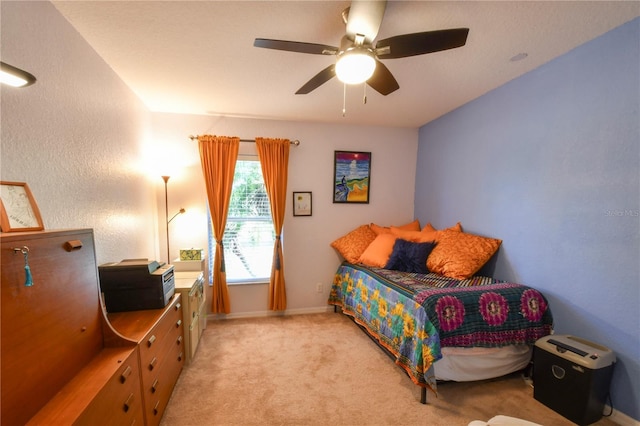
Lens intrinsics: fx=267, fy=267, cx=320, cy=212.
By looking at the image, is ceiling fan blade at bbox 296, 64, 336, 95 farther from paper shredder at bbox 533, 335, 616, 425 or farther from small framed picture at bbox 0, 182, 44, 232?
paper shredder at bbox 533, 335, 616, 425

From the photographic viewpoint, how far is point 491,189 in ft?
8.50

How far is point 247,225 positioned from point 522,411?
3.04 meters

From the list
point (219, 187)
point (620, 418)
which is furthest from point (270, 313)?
point (620, 418)

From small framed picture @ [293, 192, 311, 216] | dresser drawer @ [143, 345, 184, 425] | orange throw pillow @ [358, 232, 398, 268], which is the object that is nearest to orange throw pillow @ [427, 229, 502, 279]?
orange throw pillow @ [358, 232, 398, 268]

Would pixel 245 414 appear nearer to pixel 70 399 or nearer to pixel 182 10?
pixel 70 399

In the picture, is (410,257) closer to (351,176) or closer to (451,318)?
(451,318)

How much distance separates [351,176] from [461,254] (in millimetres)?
1653

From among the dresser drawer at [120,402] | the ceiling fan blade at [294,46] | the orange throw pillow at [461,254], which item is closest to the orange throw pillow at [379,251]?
the orange throw pillow at [461,254]

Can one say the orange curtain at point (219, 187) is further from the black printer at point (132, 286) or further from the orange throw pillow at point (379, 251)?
the orange throw pillow at point (379, 251)

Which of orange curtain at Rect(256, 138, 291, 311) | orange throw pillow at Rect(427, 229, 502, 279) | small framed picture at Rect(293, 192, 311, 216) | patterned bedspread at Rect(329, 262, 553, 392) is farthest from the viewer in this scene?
small framed picture at Rect(293, 192, 311, 216)

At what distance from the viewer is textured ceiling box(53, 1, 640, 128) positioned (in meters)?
1.46

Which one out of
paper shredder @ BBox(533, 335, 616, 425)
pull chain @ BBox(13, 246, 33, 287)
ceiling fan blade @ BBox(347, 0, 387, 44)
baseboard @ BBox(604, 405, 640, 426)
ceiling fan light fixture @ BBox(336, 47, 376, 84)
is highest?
ceiling fan blade @ BBox(347, 0, 387, 44)

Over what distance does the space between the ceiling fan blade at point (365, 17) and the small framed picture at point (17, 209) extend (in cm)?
162

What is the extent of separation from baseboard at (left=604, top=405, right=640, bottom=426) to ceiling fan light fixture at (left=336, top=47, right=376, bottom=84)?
261cm
